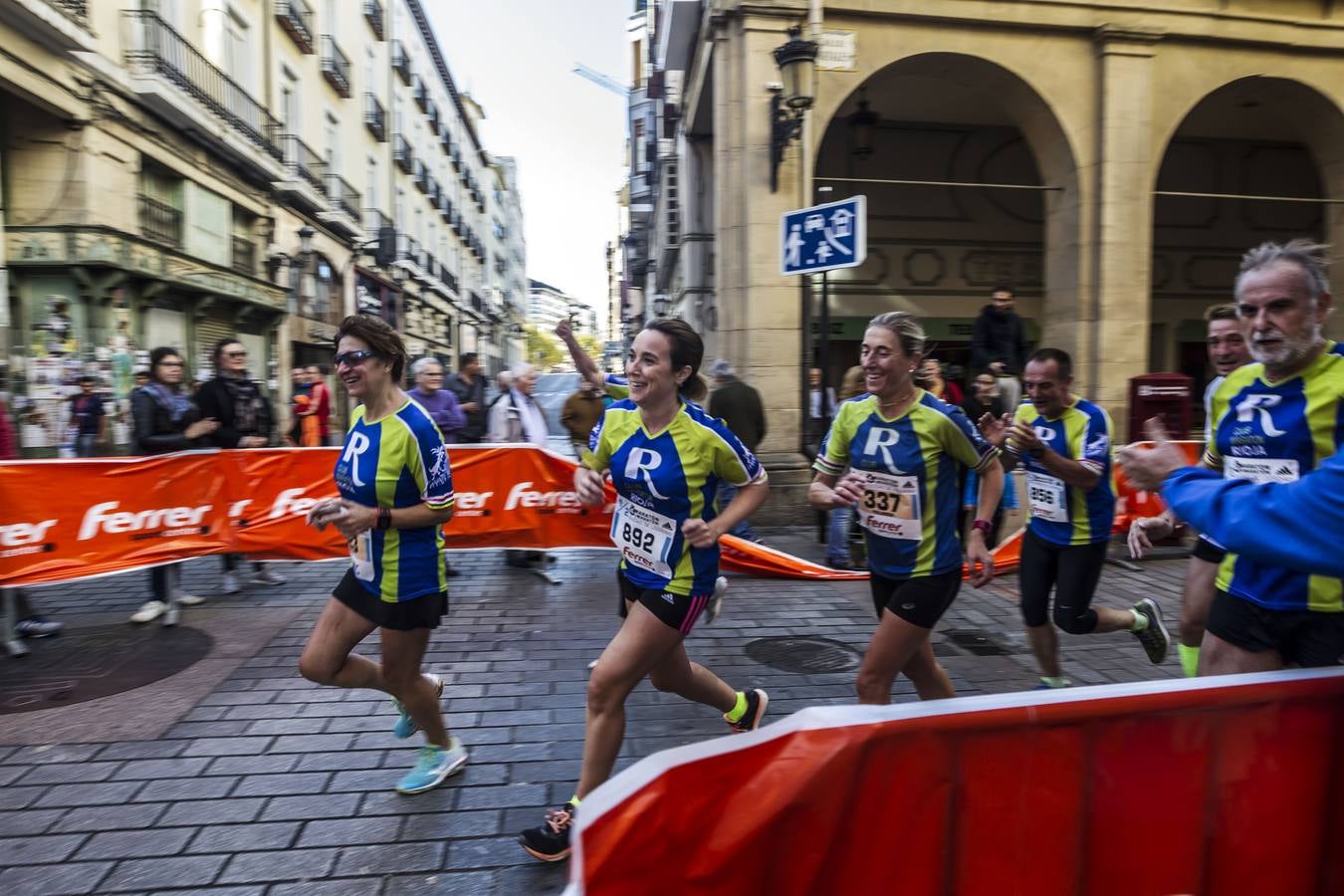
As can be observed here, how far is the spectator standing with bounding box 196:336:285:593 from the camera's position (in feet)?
23.1

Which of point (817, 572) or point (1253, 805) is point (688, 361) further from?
point (817, 572)

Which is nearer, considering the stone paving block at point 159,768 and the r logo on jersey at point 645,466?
the r logo on jersey at point 645,466

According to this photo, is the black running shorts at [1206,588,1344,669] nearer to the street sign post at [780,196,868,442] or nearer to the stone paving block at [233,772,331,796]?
the stone paving block at [233,772,331,796]

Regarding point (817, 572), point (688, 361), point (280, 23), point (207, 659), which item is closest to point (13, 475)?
point (207, 659)

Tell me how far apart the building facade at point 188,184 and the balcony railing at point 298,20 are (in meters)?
0.06

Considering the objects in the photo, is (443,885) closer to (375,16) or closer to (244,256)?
(244,256)

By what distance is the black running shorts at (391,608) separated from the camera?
3.38 metres

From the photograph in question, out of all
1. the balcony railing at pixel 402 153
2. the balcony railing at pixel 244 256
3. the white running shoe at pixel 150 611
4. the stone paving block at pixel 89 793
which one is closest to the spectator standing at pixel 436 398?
the white running shoe at pixel 150 611

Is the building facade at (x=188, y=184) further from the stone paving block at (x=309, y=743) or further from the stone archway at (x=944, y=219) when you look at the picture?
the stone archway at (x=944, y=219)

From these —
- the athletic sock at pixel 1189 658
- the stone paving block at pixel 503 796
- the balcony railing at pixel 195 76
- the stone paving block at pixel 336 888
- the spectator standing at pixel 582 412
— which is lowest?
the stone paving block at pixel 336 888

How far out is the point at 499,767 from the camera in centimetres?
382

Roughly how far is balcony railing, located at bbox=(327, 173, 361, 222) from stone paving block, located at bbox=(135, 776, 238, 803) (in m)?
26.5

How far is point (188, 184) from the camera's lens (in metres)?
18.2

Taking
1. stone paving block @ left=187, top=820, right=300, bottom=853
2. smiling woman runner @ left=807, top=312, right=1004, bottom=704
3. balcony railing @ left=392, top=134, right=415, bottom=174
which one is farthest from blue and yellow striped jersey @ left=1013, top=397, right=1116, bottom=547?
balcony railing @ left=392, top=134, right=415, bottom=174
